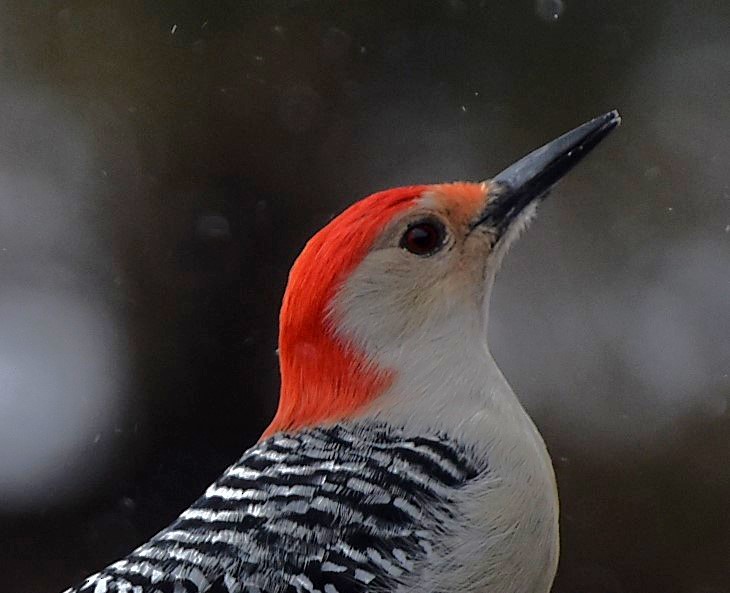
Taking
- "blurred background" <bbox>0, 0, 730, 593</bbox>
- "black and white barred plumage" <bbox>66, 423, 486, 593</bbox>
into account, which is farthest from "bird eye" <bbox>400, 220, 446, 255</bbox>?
"blurred background" <bbox>0, 0, 730, 593</bbox>

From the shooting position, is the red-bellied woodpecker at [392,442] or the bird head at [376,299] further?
the bird head at [376,299]

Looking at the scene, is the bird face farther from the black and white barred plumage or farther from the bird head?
the black and white barred plumage

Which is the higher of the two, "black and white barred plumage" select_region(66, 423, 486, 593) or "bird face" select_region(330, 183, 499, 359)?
"bird face" select_region(330, 183, 499, 359)

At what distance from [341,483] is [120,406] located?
2.24m

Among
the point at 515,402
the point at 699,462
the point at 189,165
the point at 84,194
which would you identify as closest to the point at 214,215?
the point at 189,165

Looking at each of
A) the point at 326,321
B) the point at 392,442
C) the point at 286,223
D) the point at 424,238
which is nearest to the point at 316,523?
the point at 392,442

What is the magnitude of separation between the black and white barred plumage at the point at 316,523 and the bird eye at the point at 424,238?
26cm

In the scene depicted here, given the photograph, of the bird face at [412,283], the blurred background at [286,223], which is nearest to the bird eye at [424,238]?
the bird face at [412,283]

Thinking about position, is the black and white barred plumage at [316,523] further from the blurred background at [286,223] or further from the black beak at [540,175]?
the blurred background at [286,223]

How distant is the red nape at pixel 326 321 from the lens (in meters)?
1.67

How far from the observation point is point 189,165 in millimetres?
3611

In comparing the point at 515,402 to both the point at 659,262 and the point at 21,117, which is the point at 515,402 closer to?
the point at 659,262

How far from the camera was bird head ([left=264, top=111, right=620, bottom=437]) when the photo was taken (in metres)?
1.68

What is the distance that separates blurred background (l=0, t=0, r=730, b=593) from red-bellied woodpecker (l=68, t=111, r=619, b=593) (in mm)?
1623
